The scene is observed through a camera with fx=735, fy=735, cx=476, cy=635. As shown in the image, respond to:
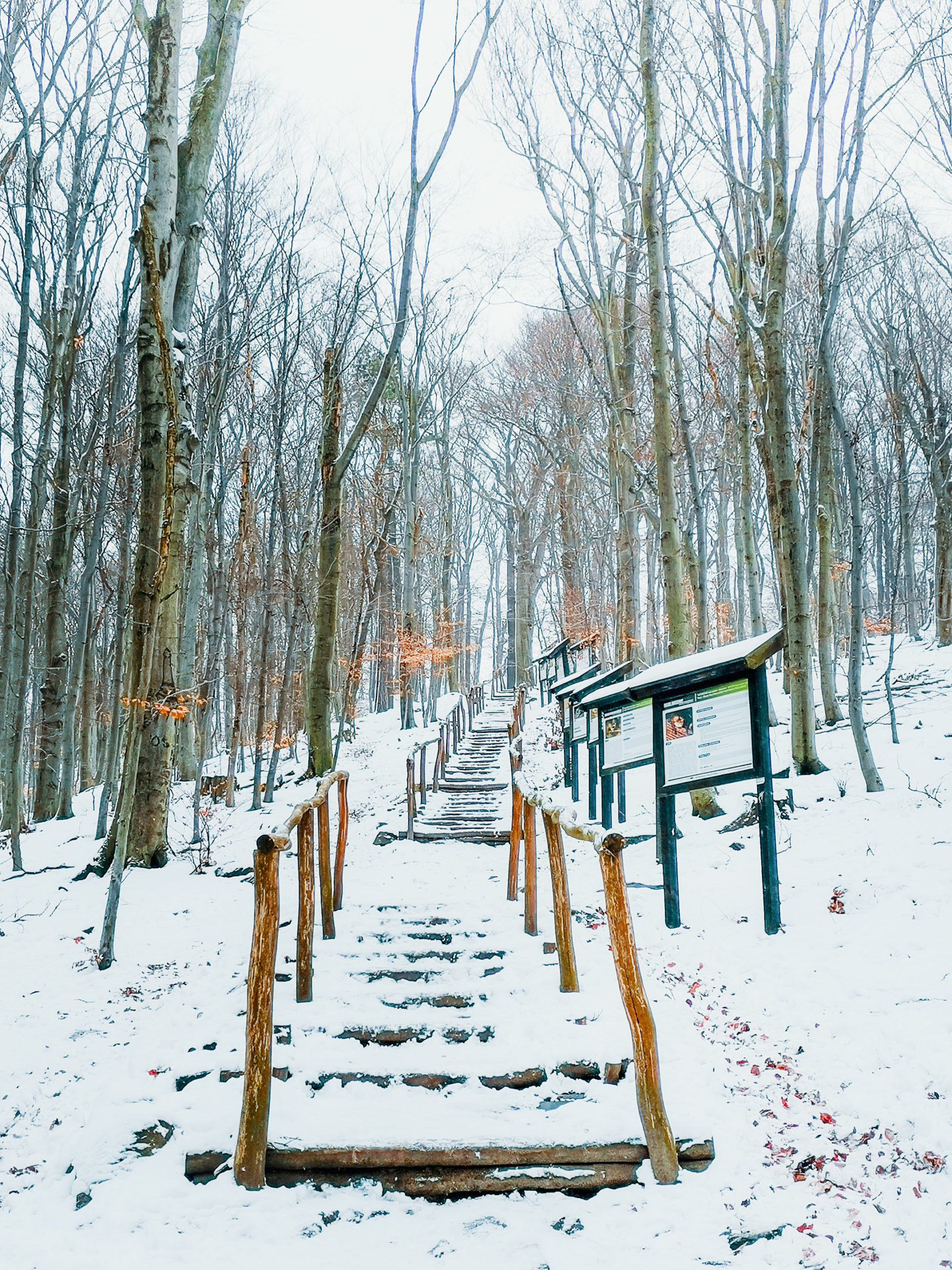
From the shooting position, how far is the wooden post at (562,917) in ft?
14.5

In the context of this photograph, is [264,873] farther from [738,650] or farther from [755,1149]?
[738,650]

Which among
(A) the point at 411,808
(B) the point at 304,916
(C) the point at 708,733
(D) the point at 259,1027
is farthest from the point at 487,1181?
(A) the point at 411,808

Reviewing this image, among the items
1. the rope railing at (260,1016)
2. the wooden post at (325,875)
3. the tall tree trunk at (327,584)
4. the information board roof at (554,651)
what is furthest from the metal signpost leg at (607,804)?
the information board roof at (554,651)

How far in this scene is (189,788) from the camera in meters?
12.7

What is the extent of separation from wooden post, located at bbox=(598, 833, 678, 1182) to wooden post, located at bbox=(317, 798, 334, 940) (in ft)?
9.02

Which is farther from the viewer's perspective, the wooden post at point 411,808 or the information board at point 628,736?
the wooden post at point 411,808

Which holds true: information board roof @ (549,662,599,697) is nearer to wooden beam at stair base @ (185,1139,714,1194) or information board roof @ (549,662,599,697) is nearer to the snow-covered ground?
the snow-covered ground

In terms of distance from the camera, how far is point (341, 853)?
6.31m

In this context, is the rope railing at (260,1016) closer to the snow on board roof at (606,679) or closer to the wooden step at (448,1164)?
the wooden step at (448,1164)

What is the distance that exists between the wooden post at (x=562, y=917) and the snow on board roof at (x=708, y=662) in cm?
149

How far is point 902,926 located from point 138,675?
17.8 ft

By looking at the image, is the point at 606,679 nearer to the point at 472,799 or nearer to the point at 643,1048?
the point at 472,799

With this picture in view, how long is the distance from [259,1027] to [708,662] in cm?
356

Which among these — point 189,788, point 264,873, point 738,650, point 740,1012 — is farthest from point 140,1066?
point 189,788
